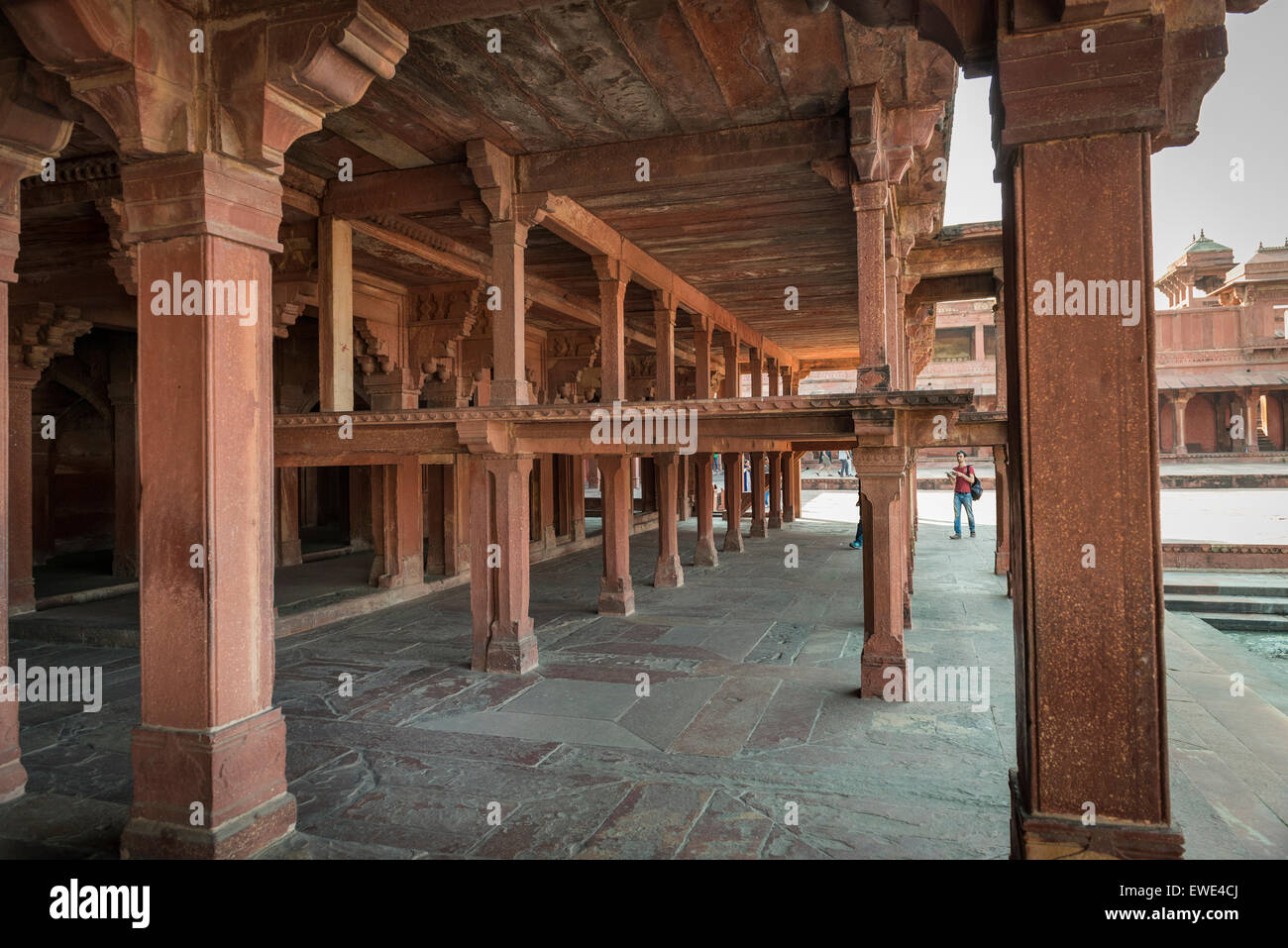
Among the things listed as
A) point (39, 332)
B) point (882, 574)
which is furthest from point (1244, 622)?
point (39, 332)

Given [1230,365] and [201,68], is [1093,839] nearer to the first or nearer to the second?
[201,68]

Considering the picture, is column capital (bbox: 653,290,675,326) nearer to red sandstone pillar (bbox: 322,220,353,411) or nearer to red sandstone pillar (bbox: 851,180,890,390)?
red sandstone pillar (bbox: 322,220,353,411)

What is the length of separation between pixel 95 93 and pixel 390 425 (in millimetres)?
3789

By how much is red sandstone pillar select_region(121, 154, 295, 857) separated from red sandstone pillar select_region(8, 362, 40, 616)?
774 cm

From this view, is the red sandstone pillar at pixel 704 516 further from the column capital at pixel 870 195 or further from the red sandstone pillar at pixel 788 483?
the red sandstone pillar at pixel 788 483

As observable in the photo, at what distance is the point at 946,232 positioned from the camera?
1120cm

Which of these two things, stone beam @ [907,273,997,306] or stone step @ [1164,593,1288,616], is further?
stone beam @ [907,273,997,306]

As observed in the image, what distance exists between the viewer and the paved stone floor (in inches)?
157

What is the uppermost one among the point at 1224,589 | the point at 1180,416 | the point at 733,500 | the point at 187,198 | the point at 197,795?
the point at 1180,416

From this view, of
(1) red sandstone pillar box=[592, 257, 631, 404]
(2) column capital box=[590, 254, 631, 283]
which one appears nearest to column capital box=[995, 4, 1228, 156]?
(1) red sandstone pillar box=[592, 257, 631, 404]

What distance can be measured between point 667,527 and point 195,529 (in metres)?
8.41

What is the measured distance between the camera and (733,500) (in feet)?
51.2
